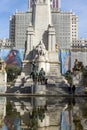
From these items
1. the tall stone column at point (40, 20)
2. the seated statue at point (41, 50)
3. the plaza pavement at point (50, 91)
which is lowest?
the plaza pavement at point (50, 91)

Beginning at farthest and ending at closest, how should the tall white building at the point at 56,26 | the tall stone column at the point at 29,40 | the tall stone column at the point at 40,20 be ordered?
the tall white building at the point at 56,26 → the tall stone column at the point at 40,20 → the tall stone column at the point at 29,40

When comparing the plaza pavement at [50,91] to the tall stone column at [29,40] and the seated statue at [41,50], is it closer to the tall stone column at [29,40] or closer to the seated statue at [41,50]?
the seated statue at [41,50]

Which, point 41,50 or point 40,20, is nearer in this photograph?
point 41,50

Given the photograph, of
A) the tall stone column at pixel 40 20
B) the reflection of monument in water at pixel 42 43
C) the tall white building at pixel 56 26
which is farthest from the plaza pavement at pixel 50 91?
the tall white building at pixel 56 26

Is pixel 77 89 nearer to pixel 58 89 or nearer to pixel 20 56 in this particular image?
pixel 58 89

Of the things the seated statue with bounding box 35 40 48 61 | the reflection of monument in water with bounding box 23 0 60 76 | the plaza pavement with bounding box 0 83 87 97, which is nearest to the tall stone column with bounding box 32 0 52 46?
the reflection of monument in water with bounding box 23 0 60 76

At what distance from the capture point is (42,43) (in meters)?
58.3

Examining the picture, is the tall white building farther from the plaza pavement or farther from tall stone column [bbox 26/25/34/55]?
the plaza pavement

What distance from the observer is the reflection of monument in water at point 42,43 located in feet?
186

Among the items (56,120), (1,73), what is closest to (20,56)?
(1,73)

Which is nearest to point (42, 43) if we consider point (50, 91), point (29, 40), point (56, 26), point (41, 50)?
point (41, 50)

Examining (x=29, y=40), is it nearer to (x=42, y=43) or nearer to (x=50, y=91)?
(x=42, y=43)

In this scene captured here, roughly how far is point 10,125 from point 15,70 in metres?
90.6

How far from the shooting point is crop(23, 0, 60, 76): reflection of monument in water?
56.8m
